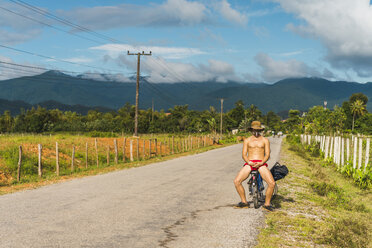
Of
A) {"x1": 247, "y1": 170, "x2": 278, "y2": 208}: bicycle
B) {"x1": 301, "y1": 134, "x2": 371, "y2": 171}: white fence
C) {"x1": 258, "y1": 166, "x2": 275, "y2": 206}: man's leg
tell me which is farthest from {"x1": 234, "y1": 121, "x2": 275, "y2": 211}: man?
{"x1": 301, "y1": 134, "x2": 371, "y2": 171}: white fence

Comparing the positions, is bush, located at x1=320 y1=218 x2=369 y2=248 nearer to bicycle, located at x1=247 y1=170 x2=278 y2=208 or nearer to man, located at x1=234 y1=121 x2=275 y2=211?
man, located at x1=234 y1=121 x2=275 y2=211

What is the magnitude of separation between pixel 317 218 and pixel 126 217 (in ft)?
14.2

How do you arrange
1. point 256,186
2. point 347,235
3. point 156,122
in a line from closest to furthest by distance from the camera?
point 347,235
point 256,186
point 156,122

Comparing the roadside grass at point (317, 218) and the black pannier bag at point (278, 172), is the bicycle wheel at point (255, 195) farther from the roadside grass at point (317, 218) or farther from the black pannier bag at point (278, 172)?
the black pannier bag at point (278, 172)

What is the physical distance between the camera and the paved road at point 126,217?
5.83 metres

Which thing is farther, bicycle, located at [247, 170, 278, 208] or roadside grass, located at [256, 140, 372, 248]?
bicycle, located at [247, 170, 278, 208]

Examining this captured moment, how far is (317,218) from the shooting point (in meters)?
8.30

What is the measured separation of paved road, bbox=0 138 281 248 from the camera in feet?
19.1

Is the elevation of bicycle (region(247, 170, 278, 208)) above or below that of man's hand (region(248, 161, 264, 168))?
below

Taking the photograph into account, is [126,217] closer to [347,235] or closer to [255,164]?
[255,164]

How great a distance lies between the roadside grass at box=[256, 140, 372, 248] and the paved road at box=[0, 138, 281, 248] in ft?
1.55

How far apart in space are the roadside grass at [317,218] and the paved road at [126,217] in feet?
1.55

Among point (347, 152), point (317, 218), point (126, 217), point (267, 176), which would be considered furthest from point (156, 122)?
point (126, 217)

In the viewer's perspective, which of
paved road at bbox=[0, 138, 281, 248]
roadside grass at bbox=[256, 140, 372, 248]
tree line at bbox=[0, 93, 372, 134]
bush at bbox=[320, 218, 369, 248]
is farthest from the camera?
tree line at bbox=[0, 93, 372, 134]
